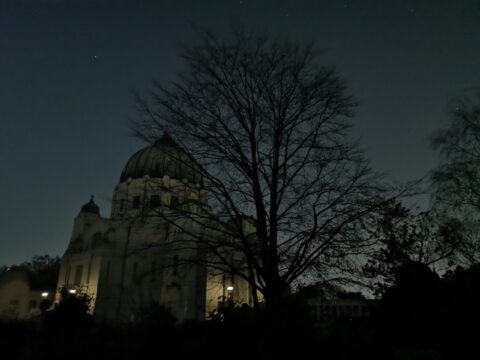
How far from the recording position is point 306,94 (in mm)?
10203

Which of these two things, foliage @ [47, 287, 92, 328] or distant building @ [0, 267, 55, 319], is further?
distant building @ [0, 267, 55, 319]

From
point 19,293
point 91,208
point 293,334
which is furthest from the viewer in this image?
point 91,208

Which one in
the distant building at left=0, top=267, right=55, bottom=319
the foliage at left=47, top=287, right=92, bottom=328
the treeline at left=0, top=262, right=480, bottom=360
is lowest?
the treeline at left=0, top=262, right=480, bottom=360

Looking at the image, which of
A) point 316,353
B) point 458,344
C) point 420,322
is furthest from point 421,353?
point 316,353

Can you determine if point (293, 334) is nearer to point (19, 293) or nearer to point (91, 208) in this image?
point (91, 208)

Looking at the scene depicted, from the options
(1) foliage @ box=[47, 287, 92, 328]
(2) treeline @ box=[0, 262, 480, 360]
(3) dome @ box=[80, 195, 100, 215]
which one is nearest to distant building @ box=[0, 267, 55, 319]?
(3) dome @ box=[80, 195, 100, 215]

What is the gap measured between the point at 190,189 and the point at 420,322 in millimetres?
7644

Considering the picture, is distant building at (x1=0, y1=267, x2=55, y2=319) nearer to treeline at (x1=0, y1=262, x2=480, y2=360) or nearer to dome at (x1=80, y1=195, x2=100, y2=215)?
dome at (x1=80, y1=195, x2=100, y2=215)

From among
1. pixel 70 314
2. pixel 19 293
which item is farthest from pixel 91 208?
pixel 70 314

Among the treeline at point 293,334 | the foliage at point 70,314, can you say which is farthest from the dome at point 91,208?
the treeline at point 293,334

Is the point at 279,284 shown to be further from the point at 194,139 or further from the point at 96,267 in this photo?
the point at 96,267

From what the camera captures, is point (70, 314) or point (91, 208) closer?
point (70, 314)

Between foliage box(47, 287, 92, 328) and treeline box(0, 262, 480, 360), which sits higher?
foliage box(47, 287, 92, 328)

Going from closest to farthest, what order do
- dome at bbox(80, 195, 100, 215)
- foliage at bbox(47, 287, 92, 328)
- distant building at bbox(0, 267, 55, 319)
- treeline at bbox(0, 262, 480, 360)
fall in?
treeline at bbox(0, 262, 480, 360), foliage at bbox(47, 287, 92, 328), distant building at bbox(0, 267, 55, 319), dome at bbox(80, 195, 100, 215)
